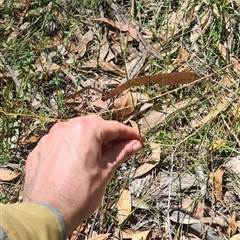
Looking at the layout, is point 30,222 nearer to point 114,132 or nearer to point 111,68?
point 114,132

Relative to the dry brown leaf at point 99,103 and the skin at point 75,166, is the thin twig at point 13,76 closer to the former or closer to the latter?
the dry brown leaf at point 99,103

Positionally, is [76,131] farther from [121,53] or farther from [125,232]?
[121,53]

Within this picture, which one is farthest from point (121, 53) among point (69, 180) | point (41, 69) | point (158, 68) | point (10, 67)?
point (69, 180)

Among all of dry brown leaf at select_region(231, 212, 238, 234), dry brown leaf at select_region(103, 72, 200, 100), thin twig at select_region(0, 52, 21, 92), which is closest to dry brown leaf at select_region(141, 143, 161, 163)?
dry brown leaf at select_region(103, 72, 200, 100)

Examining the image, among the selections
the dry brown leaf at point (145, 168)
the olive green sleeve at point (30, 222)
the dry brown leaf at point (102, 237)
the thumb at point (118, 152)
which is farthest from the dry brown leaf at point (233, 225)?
the olive green sleeve at point (30, 222)

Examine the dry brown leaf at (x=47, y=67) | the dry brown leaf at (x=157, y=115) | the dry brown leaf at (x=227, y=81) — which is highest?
the dry brown leaf at (x=47, y=67)

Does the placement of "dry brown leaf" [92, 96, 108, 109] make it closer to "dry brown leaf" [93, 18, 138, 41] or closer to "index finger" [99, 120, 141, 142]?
"dry brown leaf" [93, 18, 138, 41]
